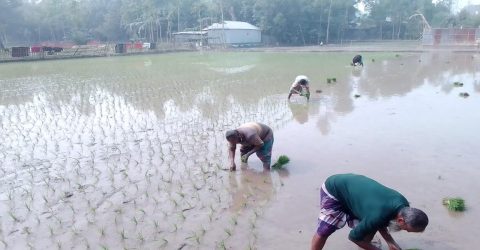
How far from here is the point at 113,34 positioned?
180ft

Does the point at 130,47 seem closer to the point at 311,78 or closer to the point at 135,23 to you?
the point at 135,23

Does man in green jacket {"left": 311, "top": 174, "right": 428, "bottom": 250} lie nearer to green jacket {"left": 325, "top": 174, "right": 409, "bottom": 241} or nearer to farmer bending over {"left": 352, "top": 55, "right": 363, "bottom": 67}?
green jacket {"left": 325, "top": 174, "right": 409, "bottom": 241}

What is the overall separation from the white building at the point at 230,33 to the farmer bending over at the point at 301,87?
1309 inches

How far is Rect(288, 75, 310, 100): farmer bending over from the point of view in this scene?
1069 centimetres

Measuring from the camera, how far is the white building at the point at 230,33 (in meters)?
44.4

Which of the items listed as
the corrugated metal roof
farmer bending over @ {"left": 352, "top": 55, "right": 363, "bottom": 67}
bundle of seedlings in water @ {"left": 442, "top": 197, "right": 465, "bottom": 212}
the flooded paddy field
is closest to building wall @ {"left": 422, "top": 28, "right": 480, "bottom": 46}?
the corrugated metal roof

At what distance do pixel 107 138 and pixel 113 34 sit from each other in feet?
167

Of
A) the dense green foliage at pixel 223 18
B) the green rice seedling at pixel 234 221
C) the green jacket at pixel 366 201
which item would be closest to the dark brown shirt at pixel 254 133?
the green rice seedling at pixel 234 221

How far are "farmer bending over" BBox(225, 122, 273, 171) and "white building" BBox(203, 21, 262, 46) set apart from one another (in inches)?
1516

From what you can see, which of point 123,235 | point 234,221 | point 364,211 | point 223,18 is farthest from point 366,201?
point 223,18

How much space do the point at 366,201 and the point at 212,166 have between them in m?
3.39

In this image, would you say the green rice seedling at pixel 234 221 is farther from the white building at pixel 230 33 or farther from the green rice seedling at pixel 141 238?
the white building at pixel 230 33

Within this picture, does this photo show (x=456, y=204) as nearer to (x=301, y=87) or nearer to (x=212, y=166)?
(x=212, y=166)

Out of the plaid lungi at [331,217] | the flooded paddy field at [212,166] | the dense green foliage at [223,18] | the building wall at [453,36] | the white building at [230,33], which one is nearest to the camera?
the plaid lungi at [331,217]
